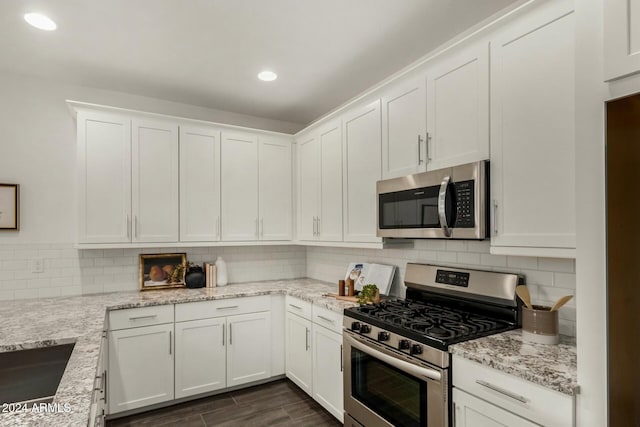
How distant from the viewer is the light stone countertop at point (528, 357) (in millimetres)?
1325

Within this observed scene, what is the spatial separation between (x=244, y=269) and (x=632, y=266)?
10.8ft

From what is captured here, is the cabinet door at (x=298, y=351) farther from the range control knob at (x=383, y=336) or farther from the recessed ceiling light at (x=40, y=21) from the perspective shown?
the recessed ceiling light at (x=40, y=21)

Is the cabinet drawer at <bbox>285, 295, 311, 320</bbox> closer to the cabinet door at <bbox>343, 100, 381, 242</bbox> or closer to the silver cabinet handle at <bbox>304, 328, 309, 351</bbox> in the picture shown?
the silver cabinet handle at <bbox>304, 328, 309, 351</bbox>

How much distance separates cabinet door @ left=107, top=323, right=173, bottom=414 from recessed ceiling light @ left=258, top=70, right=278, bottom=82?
7.12 ft

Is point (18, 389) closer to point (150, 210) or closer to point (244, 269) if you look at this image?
point (150, 210)

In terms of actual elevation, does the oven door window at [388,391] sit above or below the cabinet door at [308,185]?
below

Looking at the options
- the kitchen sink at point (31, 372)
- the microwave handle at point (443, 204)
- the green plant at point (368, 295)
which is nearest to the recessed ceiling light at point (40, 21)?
the kitchen sink at point (31, 372)

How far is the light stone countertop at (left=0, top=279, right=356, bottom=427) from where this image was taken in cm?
116

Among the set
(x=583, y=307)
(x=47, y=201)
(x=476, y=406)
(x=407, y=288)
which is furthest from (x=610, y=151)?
(x=47, y=201)

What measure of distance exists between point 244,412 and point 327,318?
1.06 metres

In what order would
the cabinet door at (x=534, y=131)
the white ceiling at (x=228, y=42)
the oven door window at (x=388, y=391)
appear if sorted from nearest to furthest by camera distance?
the cabinet door at (x=534, y=131), the oven door window at (x=388, y=391), the white ceiling at (x=228, y=42)

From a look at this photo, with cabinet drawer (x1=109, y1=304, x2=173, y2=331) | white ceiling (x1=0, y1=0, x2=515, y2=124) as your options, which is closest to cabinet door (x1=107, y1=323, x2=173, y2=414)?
cabinet drawer (x1=109, y1=304, x2=173, y2=331)

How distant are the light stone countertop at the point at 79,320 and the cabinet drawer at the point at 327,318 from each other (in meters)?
0.05

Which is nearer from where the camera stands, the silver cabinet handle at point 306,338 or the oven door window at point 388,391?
the oven door window at point 388,391
